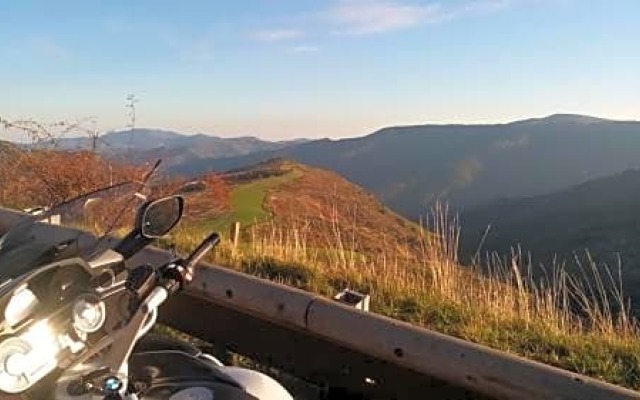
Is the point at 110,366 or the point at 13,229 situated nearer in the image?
the point at 110,366

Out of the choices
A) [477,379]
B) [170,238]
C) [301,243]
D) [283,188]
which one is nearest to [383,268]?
[301,243]

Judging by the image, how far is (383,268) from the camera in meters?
6.96

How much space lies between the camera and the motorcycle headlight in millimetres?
1772

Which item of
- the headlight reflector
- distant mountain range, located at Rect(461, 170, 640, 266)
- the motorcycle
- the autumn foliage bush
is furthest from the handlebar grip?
distant mountain range, located at Rect(461, 170, 640, 266)

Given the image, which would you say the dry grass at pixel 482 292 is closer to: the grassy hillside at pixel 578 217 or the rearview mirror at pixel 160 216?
the rearview mirror at pixel 160 216

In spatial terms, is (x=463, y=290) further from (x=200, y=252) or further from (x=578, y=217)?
(x=578, y=217)

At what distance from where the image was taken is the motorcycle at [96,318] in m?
1.84

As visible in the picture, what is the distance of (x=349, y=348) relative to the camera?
3539 mm

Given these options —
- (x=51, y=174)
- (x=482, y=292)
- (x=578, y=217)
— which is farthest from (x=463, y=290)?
(x=578, y=217)

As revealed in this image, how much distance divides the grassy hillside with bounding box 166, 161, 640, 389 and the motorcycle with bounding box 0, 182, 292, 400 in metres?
2.65

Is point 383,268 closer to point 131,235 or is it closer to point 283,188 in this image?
point 131,235

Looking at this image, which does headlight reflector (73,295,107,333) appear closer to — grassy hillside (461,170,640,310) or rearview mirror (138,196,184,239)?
rearview mirror (138,196,184,239)

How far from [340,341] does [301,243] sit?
476cm

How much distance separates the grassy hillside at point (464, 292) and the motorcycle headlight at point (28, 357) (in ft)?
10.4
